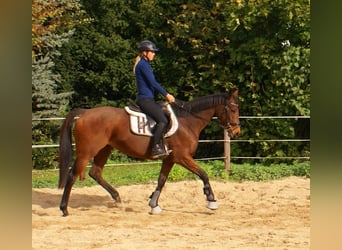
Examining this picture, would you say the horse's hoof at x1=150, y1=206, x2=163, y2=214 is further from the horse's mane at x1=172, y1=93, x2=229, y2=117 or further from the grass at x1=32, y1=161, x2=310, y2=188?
the grass at x1=32, y1=161, x2=310, y2=188

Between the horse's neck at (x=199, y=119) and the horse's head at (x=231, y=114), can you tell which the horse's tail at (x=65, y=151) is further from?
the horse's head at (x=231, y=114)

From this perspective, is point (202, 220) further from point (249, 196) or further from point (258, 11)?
point (258, 11)

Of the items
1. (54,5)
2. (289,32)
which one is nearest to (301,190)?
(289,32)

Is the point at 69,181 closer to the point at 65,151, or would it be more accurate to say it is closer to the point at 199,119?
the point at 65,151

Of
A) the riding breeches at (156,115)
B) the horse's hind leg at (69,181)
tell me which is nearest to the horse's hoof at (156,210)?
the riding breeches at (156,115)

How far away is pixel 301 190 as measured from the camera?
7.27 metres

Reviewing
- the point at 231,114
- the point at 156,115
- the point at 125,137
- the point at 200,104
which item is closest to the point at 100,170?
the point at 125,137

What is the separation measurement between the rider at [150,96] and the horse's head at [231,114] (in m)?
0.73

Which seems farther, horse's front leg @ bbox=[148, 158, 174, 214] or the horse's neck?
the horse's neck

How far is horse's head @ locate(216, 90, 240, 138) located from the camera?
230 inches

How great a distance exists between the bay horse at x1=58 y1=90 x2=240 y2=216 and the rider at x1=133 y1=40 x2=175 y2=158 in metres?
0.20

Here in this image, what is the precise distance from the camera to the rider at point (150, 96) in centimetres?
549

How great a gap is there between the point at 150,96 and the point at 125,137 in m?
0.55

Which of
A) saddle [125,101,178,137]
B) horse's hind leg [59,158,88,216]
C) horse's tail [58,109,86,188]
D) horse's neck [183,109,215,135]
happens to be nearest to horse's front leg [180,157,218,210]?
horse's neck [183,109,215,135]
